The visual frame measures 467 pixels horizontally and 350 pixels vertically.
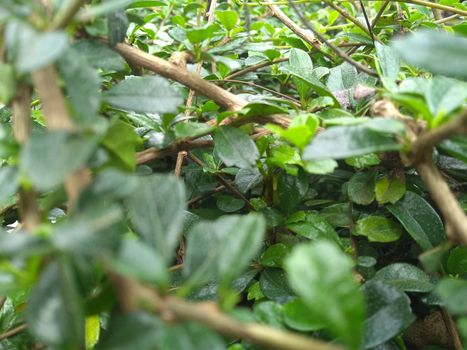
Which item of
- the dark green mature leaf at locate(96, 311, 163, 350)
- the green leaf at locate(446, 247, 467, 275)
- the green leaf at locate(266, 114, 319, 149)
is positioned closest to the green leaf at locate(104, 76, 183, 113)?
the green leaf at locate(266, 114, 319, 149)

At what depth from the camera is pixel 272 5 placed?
0.92 m

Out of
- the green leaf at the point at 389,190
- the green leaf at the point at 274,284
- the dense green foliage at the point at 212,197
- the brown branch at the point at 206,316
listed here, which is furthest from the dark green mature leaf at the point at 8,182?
the green leaf at the point at 389,190

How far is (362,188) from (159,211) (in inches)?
13.5

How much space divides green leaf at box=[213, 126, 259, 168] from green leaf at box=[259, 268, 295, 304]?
15 centimetres

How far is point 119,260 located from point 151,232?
50 mm

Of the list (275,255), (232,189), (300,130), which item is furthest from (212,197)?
(300,130)

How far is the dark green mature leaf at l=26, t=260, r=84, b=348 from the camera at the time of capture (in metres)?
0.29

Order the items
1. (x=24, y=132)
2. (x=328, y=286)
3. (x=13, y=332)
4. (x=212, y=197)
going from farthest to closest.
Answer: (x=212, y=197)
(x=13, y=332)
(x=24, y=132)
(x=328, y=286)

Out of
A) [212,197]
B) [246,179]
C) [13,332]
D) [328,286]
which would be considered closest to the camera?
[328,286]

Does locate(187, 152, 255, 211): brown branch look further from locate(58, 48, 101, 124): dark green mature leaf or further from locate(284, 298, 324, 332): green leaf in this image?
locate(58, 48, 101, 124): dark green mature leaf

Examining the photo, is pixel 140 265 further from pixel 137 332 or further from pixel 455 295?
pixel 455 295

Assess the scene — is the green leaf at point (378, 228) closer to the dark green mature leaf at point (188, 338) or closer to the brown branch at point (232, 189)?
the brown branch at point (232, 189)

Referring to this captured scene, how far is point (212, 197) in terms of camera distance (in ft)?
2.44

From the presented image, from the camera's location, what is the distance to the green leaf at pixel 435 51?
30cm
